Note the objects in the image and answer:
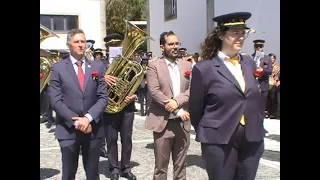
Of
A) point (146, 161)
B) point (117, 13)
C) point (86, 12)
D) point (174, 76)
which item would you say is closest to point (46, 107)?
point (146, 161)

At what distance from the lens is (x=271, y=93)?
1321 cm

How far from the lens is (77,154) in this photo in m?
4.93

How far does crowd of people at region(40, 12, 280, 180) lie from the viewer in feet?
12.6

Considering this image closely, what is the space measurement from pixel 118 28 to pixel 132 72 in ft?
116

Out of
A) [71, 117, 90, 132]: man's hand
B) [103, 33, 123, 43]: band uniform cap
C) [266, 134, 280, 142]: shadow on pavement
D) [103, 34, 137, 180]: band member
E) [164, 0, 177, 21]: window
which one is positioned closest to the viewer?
[71, 117, 90, 132]: man's hand

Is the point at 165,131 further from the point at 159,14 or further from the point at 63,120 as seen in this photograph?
the point at 159,14

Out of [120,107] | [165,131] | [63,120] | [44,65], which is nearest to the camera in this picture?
[63,120]

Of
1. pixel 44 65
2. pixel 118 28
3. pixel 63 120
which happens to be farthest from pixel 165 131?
pixel 118 28


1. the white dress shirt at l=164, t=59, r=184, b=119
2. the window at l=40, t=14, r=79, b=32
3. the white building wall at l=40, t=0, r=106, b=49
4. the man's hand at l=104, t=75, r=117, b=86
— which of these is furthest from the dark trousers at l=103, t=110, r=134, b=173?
the window at l=40, t=14, r=79, b=32

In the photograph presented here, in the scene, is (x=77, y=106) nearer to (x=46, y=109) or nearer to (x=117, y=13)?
(x=46, y=109)

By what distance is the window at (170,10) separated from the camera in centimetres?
2519

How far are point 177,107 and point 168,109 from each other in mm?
102

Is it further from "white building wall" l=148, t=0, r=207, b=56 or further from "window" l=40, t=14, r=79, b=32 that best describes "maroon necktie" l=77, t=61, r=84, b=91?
"window" l=40, t=14, r=79, b=32

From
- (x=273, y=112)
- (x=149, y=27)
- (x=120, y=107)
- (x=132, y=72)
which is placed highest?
(x=149, y=27)
